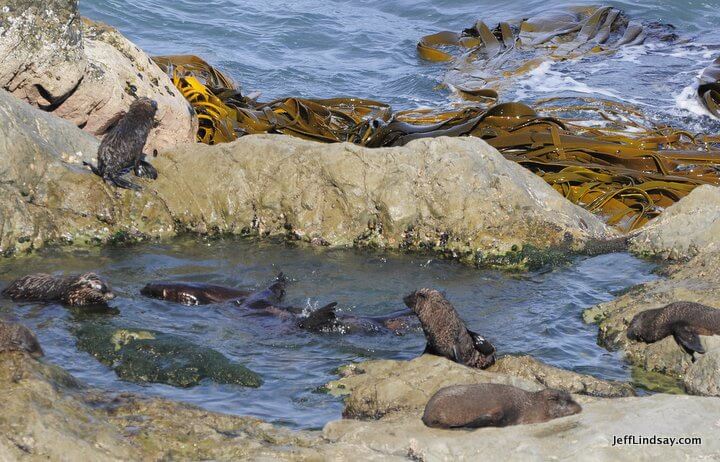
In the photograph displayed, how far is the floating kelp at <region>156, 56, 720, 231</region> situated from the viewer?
1137 centimetres

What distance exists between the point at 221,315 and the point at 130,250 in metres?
1.82

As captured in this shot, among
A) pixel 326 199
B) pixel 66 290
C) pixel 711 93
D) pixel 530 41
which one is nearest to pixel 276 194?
pixel 326 199

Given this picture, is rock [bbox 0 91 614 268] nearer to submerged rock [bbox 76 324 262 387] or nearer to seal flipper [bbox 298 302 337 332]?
seal flipper [bbox 298 302 337 332]

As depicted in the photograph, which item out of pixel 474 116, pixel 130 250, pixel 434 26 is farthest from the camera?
pixel 434 26

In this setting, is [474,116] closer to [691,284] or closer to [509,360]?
→ [691,284]

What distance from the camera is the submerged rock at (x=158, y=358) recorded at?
6688 mm

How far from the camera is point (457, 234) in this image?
968cm

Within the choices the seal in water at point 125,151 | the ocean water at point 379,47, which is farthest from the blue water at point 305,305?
the ocean water at point 379,47

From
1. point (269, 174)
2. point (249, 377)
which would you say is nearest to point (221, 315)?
point (249, 377)

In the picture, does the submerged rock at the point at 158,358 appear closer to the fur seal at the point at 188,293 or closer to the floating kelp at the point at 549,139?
the fur seal at the point at 188,293

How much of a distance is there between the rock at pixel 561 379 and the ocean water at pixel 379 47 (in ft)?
29.6

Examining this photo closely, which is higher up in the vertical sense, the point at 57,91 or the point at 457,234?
the point at 57,91

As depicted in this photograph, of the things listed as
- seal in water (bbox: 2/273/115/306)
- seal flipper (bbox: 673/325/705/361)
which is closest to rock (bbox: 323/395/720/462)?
seal flipper (bbox: 673/325/705/361)

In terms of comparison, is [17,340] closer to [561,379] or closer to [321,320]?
[321,320]
